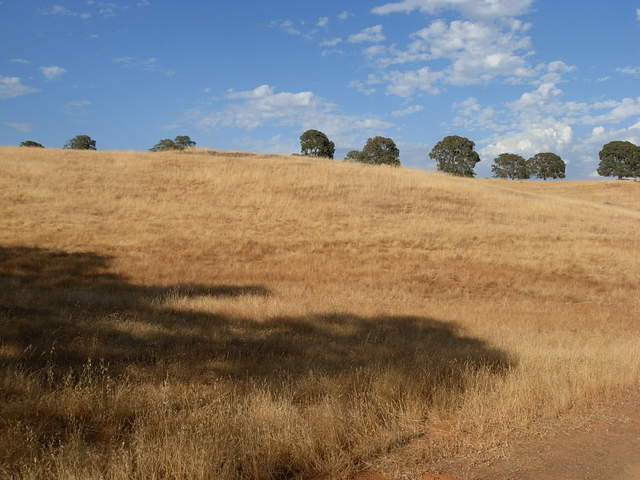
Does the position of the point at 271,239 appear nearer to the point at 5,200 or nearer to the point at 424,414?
Answer: the point at 5,200

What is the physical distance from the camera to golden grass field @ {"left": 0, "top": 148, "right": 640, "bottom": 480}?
508 cm

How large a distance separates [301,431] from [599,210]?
37897mm

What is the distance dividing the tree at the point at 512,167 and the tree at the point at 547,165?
1.18 meters

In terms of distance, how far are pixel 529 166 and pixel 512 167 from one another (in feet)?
9.28

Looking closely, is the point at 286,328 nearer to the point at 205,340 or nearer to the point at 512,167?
the point at 205,340

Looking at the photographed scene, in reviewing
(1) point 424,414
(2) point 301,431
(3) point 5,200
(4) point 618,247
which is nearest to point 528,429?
(1) point 424,414

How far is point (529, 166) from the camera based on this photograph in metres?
90.1

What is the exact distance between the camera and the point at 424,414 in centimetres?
631

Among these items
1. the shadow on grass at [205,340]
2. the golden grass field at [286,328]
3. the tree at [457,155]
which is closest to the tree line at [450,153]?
the tree at [457,155]

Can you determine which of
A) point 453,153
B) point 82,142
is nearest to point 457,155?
point 453,153

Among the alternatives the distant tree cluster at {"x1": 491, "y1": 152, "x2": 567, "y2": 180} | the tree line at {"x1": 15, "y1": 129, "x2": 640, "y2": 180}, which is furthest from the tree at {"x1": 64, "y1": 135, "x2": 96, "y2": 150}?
the distant tree cluster at {"x1": 491, "y1": 152, "x2": 567, "y2": 180}

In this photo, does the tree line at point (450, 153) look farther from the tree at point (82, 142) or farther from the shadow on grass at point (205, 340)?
the shadow on grass at point (205, 340)

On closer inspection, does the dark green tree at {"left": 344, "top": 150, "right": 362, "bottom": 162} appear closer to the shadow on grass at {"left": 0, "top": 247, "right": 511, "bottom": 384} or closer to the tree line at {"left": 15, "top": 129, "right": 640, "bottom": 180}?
the tree line at {"left": 15, "top": 129, "right": 640, "bottom": 180}

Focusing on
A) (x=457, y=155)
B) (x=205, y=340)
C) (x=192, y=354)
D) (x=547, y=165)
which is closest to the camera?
(x=192, y=354)
